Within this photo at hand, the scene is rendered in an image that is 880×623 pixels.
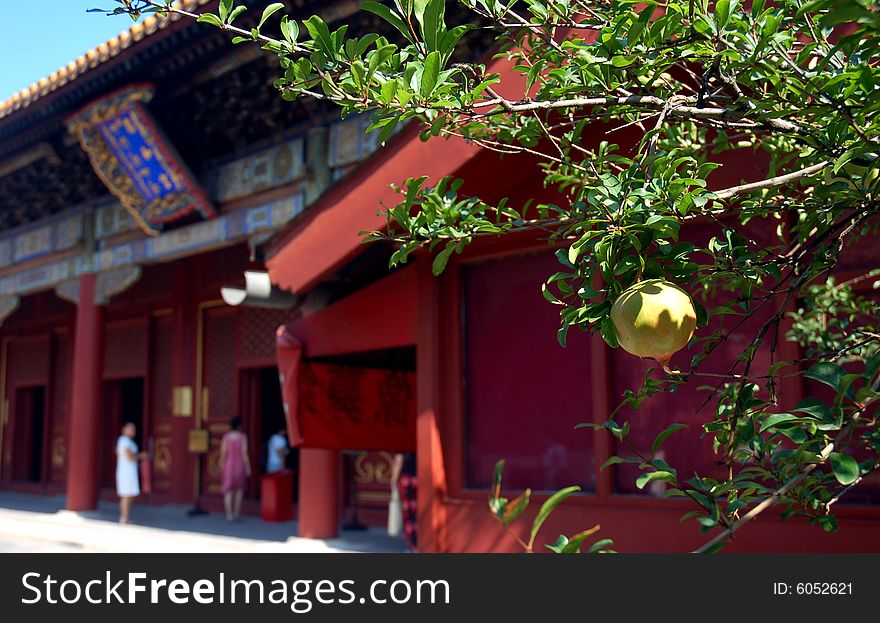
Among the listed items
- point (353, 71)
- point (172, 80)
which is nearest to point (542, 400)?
point (353, 71)

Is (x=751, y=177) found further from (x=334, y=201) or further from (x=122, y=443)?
(x=122, y=443)

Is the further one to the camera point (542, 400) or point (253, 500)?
point (253, 500)

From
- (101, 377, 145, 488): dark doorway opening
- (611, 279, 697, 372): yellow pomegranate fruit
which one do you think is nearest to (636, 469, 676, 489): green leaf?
(611, 279, 697, 372): yellow pomegranate fruit

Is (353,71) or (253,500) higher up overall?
(353,71)

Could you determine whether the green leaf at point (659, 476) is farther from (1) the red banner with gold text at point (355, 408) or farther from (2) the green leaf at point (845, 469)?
(1) the red banner with gold text at point (355, 408)

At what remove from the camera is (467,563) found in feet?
8.91

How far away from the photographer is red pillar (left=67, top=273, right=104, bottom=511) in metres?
10.5

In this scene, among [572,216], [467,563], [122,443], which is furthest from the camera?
[122,443]

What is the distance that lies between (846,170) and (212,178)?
776 cm

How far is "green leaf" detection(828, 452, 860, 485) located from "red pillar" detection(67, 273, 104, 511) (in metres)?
10.2

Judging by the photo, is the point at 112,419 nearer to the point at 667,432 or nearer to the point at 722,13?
the point at 667,432

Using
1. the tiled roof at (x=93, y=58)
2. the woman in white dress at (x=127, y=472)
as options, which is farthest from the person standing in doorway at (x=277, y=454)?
the tiled roof at (x=93, y=58)

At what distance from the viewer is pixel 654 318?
154 centimetres

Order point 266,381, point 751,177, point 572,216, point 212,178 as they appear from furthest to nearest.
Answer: point 266,381 → point 212,178 → point 751,177 → point 572,216
